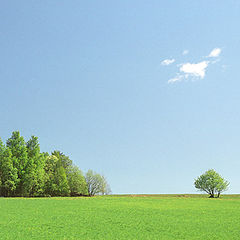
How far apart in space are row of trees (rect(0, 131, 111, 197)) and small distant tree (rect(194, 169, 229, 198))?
100.0ft

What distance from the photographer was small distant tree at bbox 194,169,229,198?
2692 inches

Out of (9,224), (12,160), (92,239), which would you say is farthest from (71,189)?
(92,239)

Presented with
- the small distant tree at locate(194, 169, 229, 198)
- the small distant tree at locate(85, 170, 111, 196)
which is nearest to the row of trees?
the small distant tree at locate(85, 170, 111, 196)

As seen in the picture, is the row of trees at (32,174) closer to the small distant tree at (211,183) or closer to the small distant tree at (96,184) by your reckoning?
the small distant tree at (96,184)

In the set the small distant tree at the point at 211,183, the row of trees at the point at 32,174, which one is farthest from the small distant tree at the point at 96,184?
the small distant tree at the point at 211,183

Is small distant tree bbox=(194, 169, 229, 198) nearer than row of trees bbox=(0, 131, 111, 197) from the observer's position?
No

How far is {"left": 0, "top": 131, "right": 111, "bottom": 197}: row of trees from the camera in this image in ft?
169

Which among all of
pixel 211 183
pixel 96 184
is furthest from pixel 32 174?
pixel 211 183

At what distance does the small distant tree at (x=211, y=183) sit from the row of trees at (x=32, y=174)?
3047 centimetres

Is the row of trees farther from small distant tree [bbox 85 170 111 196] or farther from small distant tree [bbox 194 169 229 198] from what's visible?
small distant tree [bbox 194 169 229 198]

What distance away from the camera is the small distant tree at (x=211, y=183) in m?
68.4

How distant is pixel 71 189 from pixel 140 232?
55368 millimetres

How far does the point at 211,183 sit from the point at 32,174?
44.8 metres

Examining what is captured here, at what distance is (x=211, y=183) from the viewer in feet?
225
